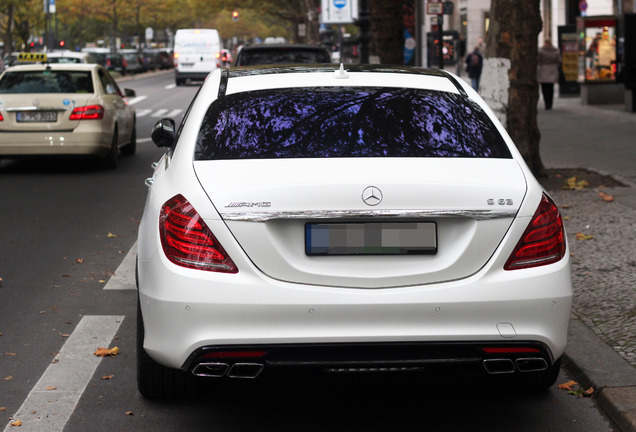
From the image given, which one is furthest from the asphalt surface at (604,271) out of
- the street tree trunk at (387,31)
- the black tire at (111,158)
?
the street tree trunk at (387,31)

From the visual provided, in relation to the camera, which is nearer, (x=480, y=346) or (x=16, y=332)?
(x=480, y=346)

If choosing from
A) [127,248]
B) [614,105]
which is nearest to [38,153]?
[127,248]

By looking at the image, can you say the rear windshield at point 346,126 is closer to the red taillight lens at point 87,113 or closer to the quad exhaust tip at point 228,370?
the quad exhaust tip at point 228,370

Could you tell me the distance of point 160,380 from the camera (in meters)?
5.16

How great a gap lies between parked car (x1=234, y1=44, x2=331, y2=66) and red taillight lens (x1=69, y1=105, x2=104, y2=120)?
453cm

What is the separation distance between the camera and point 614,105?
2867cm

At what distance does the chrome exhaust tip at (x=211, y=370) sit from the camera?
4.42m

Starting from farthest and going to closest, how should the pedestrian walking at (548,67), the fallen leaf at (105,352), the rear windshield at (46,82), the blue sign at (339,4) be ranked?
the blue sign at (339,4) < the pedestrian walking at (548,67) < the rear windshield at (46,82) < the fallen leaf at (105,352)

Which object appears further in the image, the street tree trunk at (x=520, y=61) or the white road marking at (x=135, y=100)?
the white road marking at (x=135, y=100)

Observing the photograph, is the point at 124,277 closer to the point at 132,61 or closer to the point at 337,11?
the point at 337,11

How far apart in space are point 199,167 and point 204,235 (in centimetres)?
37

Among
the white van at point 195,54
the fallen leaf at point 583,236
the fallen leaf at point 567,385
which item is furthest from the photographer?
the white van at point 195,54

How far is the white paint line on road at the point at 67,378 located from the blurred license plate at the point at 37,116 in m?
8.73

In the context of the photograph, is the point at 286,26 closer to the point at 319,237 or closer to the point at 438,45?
the point at 438,45
